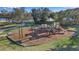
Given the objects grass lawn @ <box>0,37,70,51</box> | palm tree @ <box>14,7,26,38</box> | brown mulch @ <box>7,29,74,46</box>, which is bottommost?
grass lawn @ <box>0,37,70,51</box>

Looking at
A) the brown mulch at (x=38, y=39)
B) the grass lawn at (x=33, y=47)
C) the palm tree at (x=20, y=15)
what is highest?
the palm tree at (x=20, y=15)

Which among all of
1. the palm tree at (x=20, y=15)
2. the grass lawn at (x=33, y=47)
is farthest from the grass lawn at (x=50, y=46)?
the palm tree at (x=20, y=15)

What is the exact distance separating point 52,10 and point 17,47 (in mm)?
413

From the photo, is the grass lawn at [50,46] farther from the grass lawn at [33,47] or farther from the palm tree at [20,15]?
the palm tree at [20,15]

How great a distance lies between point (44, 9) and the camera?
1.66 meters

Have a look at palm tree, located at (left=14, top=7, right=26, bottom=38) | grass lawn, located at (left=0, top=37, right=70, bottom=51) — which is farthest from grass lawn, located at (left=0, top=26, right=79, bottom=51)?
palm tree, located at (left=14, top=7, right=26, bottom=38)

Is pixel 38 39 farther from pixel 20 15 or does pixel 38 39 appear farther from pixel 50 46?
pixel 20 15

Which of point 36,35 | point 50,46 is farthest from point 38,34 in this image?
point 50,46

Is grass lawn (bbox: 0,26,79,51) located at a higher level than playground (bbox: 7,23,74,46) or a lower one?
lower

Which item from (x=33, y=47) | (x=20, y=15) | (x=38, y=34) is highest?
(x=20, y=15)

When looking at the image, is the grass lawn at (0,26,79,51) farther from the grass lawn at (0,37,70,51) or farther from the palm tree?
the palm tree
